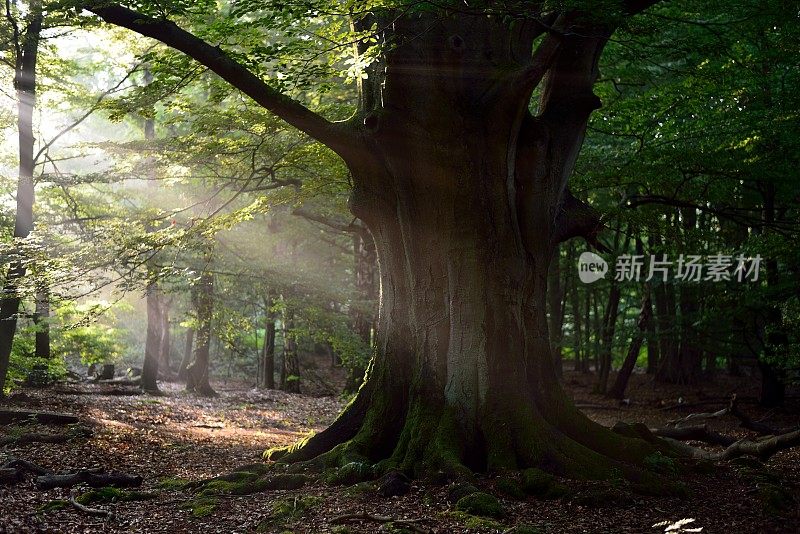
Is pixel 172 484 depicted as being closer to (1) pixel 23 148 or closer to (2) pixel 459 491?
(2) pixel 459 491

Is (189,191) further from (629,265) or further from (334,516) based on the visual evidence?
(334,516)

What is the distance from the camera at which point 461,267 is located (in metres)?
7.22

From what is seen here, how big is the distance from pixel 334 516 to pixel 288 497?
35.3 inches

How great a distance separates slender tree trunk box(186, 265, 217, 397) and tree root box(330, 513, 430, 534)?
10.7 meters

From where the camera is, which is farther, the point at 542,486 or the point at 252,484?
the point at 252,484

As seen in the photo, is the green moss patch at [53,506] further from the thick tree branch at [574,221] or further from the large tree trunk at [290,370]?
the large tree trunk at [290,370]

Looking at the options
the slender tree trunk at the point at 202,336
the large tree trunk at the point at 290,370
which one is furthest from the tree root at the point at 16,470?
the large tree trunk at the point at 290,370

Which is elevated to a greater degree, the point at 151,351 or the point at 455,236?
the point at 455,236

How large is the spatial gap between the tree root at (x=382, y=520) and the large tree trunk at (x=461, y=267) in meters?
1.27

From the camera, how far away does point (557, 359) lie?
22.3 m

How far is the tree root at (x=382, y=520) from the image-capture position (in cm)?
516

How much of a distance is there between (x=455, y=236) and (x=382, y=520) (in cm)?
309

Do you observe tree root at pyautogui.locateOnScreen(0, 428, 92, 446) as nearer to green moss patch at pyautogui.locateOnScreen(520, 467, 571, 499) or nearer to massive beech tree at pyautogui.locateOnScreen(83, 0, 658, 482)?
massive beech tree at pyautogui.locateOnScreen(83, 0, 658, 482)

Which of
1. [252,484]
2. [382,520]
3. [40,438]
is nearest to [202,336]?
[40,438]
